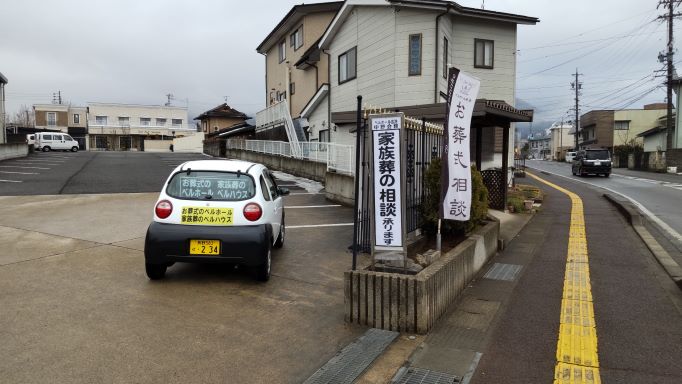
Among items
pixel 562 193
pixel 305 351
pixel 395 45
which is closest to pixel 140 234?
pixel 305 351

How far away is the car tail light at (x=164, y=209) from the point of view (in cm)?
548

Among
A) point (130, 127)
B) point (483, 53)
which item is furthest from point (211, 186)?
point (130, 127)

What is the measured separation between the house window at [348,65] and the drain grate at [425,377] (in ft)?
52.0

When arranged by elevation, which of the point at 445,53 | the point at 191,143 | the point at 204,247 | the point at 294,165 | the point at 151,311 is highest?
the point at 445,53

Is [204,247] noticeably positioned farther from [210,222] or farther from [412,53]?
[412,53]

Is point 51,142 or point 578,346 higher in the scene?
point 51,142

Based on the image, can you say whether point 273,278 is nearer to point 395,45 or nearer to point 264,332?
point 264,332

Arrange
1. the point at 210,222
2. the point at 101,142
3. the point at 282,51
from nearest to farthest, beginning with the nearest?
the point at 210,222
the point at 282,51
the point at 101,142

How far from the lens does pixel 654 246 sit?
8.21 meters

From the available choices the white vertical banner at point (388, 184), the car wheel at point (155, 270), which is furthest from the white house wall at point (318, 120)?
the white vertical banner at point (388, 184)

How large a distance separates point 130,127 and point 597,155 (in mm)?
55089

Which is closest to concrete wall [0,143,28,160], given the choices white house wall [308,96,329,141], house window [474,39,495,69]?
white house wall [308,96,329,141]

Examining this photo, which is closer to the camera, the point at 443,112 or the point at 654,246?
the point at 654,246

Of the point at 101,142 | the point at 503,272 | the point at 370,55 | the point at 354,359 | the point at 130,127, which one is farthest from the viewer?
the point at 130,127
